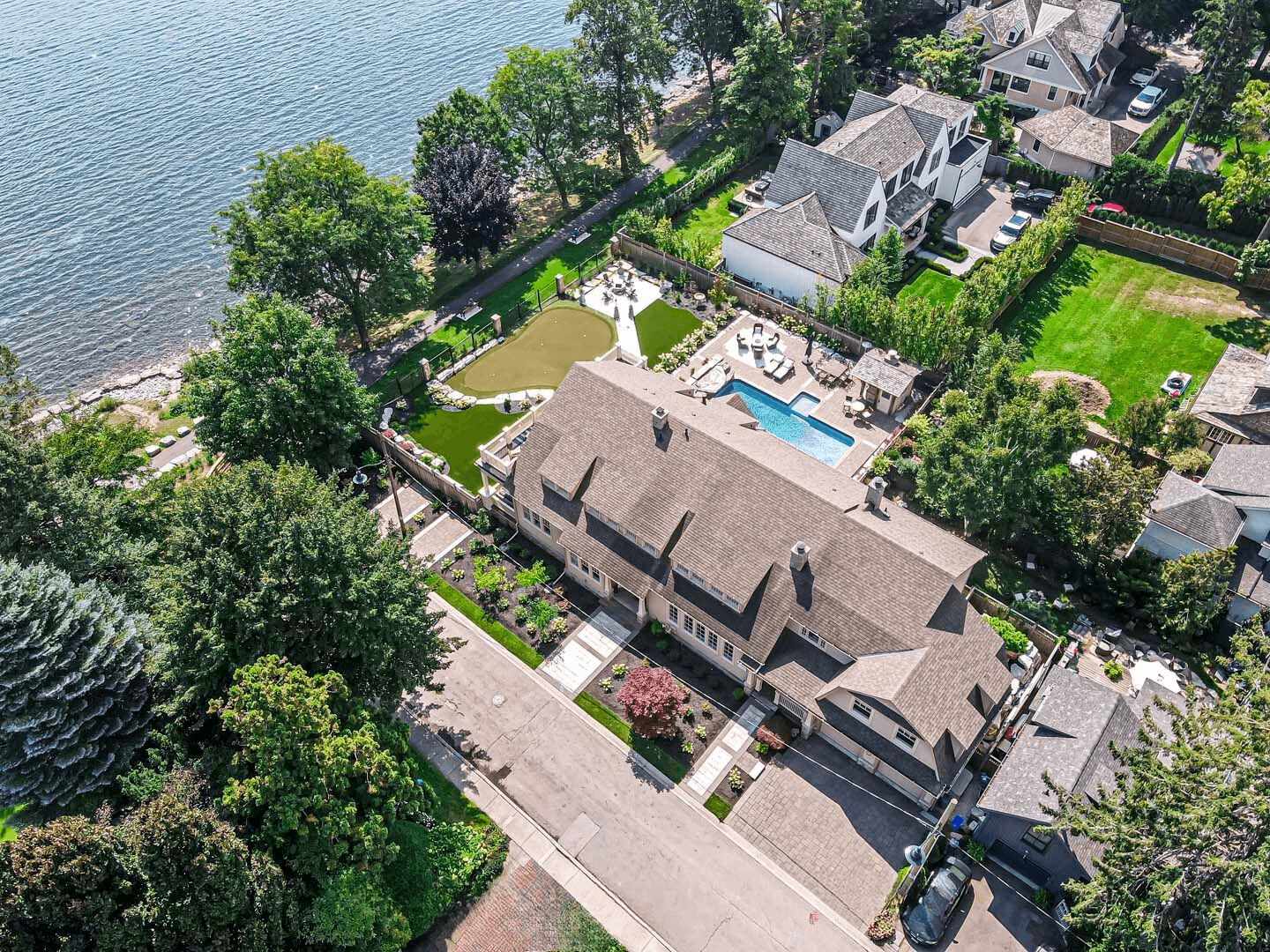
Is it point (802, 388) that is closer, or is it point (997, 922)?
point (997, 922)

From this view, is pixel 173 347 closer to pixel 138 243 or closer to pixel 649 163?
pixel 138 243

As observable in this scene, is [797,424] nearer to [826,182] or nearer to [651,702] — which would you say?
[826,182]

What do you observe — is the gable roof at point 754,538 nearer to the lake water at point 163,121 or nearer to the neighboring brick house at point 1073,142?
the lake water at point 163,121

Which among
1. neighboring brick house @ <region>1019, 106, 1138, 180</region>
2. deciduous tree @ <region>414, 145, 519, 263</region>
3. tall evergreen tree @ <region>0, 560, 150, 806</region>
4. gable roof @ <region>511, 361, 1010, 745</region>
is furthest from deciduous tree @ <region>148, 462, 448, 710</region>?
neighboring brick house @ <region>1019, 106, 1138, 180</region>

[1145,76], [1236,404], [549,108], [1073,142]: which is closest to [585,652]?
[1236,404]

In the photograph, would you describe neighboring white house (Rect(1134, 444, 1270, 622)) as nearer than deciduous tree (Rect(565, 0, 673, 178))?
Yes

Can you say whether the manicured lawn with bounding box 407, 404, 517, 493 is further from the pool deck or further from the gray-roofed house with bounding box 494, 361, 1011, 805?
the pool deck
